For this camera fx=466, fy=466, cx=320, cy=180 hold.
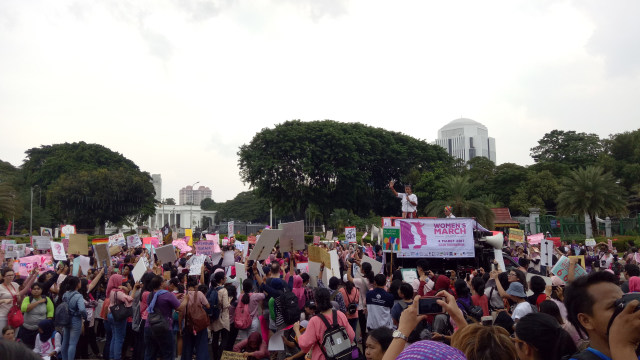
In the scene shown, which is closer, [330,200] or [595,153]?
[330,200]

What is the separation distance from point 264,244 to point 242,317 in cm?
191

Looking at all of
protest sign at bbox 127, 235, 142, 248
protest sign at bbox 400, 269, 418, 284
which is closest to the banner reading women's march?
protest sign at bbox 400, 269, 418, 284

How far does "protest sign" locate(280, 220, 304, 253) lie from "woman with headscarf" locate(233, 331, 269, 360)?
284cm

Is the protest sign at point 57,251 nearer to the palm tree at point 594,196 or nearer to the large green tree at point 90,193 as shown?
the palm tree at point 594,196

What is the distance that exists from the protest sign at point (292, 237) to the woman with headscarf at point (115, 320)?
334 centimetres

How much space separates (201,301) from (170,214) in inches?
3954

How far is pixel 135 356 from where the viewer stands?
8.46 meters

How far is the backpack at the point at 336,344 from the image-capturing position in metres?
4.88

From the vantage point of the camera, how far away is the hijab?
7259 mm

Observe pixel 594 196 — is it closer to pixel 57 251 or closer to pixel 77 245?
pixel 77 245

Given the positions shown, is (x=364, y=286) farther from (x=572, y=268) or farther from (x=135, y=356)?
(x=135, y=356)

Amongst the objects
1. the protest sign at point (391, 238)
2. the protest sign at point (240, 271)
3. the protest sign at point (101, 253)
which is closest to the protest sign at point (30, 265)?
the protest sign at point (101, 253)

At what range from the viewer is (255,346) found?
7.61m

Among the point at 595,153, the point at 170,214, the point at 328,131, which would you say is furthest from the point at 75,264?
the point at 170,214
